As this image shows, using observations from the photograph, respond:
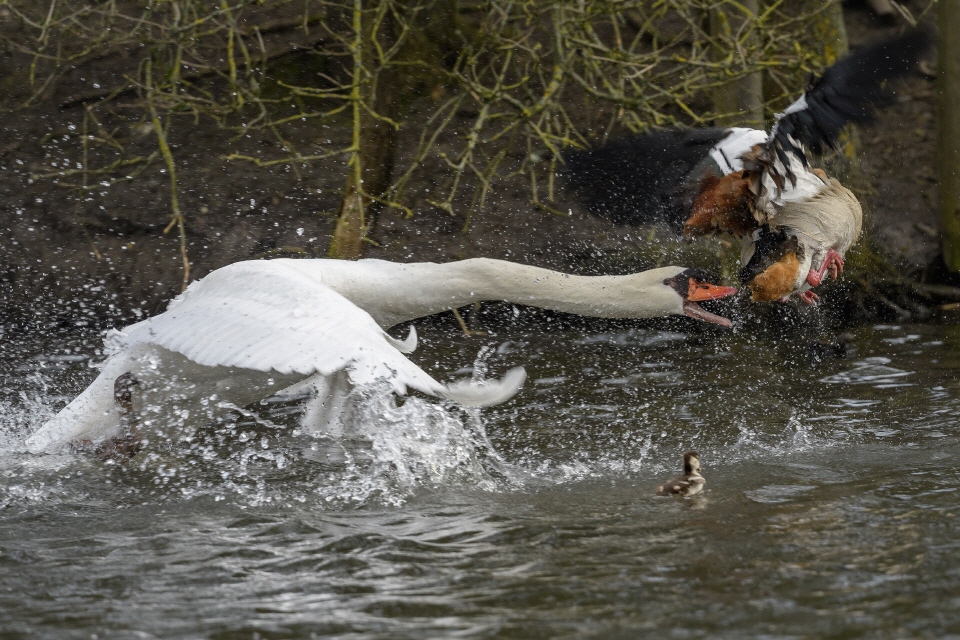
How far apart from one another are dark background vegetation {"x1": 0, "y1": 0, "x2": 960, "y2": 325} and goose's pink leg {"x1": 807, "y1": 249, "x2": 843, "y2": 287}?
142 centimetres

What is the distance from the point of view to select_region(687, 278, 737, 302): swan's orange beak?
219 inches

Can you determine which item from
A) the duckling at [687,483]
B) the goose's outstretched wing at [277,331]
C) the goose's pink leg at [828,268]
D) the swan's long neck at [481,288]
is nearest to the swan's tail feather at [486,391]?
the goose's outstretched wing at [277,331]

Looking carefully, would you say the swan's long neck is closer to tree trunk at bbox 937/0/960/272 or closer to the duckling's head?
the duckling's head

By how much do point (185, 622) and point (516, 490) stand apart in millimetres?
1990

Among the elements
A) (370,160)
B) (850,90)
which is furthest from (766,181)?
(370,160)

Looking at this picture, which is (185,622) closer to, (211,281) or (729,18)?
(211,281)

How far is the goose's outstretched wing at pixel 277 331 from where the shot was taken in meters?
4.38

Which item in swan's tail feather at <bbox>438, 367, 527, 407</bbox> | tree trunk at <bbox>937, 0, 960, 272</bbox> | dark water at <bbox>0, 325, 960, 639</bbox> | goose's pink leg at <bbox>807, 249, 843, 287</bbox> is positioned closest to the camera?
dark water at <bbox>0, 325, 960, 639</bbox>

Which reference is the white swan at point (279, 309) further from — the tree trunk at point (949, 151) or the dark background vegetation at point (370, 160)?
the tree trunk at point (949, 151)

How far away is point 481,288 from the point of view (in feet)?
18.3

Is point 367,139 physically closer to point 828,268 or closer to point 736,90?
point 736,90

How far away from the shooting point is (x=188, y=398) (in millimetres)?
5680

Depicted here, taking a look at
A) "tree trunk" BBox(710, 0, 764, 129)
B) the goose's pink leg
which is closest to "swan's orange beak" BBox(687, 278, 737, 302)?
the goose's pink leg

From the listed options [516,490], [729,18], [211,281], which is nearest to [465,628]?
[516,490]
